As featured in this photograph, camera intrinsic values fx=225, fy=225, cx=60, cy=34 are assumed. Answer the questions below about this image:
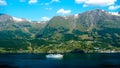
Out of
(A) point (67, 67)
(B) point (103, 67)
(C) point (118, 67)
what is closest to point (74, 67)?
(A) point (67, 67)

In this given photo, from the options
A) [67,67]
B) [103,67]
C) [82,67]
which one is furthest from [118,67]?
[67,67]

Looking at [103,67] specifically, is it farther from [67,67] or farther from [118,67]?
[67,67]

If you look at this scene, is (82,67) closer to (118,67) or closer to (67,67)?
(67,67)

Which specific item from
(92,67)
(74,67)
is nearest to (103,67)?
(92,67)

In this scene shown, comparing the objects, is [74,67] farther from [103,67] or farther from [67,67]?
[103,67]

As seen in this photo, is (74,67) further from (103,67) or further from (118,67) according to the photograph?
(118,67)

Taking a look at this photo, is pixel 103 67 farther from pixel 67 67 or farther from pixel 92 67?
pixel 67 67
